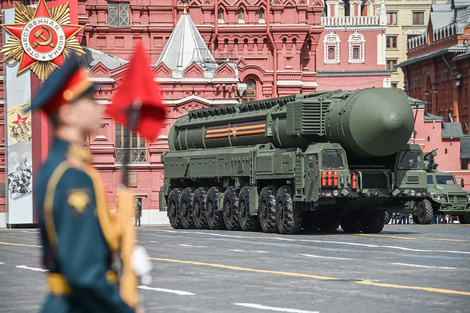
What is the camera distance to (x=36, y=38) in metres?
50.9

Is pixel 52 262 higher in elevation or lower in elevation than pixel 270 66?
lower

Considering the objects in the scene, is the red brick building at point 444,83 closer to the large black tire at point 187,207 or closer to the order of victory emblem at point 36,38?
the order of victory emblem at point 36,38

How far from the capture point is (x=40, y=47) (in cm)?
5094

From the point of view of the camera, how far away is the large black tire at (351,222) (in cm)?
3675

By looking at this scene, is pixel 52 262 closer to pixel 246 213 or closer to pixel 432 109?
pixel 246 213

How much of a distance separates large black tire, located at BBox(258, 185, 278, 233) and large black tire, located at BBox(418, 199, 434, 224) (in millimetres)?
12974

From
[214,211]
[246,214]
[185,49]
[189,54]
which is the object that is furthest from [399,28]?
[246,214]

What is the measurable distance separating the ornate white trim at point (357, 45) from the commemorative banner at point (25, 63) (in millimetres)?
53746

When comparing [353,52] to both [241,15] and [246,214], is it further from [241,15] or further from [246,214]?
[246,214]

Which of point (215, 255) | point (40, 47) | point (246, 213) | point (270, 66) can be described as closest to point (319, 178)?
point (246, 213)

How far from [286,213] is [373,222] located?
3511 millimetres

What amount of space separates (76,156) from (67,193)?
11.1 inches

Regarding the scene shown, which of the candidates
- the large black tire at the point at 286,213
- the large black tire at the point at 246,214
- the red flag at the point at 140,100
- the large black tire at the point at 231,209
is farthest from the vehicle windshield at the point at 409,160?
the red flag at the point at 140,100

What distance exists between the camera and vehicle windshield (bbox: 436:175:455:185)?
1972 inches
